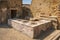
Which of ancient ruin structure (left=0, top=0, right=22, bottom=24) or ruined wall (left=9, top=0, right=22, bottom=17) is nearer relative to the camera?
ancient ruin structure (left=0, top=0, right=22, bottom=24)

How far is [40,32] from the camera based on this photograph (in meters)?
6.98

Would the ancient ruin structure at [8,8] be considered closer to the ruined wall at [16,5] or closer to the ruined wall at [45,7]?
the ruined wall at [16,5]

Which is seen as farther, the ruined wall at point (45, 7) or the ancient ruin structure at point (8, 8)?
the ancient ruin structure at point (8, 8)

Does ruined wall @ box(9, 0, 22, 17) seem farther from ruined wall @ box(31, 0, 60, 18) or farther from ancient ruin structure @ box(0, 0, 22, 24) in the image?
ruined wall @ box(31, 0, 60, 18)

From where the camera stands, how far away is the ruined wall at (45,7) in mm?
10250

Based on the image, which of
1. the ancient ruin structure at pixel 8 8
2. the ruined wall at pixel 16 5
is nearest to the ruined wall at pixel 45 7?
the ruined wall at pixel 16 5

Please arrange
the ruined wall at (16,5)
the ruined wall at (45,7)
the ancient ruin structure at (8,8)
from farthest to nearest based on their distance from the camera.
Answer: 1. the ruined wall at (16,5)
2. the ancient ruin structure at (8,8)
3. the ruined wall at (45,7)

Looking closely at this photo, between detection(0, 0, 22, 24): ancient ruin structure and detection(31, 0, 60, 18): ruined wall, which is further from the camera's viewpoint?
detection(0, 0, 22, 24): ancient ruin structure

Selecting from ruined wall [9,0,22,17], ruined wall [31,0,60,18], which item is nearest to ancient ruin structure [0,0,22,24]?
ruined wall [9,0,22,17]

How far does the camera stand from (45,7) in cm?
1143

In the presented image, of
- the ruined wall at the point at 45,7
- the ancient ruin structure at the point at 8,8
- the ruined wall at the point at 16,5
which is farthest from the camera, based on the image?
the ruined wall at the point at 16,5

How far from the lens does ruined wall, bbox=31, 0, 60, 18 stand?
404 inches

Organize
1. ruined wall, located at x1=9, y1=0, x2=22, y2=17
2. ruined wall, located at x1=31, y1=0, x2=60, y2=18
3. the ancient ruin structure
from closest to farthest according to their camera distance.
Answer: ruined wall, located at x1=31, y1=0, x2=60, y2=18
the ancient ruin structure
ruined wall, located at x1=9, y1=0, x2=22, y2=17

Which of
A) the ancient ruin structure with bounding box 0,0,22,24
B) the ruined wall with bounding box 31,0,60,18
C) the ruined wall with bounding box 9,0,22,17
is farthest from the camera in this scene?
the ruined wall with bounding box 9,0,22,17
